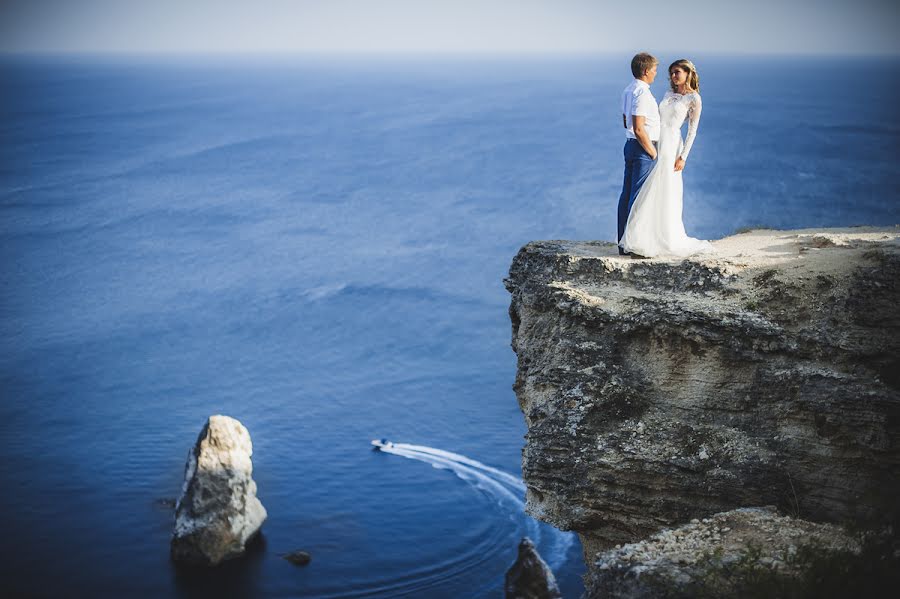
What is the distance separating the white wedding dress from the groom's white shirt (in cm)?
41

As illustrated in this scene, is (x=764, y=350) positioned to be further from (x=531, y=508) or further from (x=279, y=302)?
(x=279, y=302)

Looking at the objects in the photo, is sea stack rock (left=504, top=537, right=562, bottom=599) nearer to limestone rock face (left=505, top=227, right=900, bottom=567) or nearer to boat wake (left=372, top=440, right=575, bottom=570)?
boat wake (left=372, top=440, right=575, bottom=570)

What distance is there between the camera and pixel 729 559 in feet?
44.5

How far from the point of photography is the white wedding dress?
61.5 ft

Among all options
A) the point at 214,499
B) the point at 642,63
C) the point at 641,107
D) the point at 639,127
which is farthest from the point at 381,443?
the point at 642,63

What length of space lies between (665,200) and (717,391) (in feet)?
14.6

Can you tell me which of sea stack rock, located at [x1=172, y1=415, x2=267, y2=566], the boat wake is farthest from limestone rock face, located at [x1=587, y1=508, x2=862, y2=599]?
sea stack rock, located at [x1=172, y1=415, x2=267, y2=566]

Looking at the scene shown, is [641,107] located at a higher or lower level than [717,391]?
higher

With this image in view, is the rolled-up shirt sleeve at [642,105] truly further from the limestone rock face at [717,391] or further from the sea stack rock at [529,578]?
the sea stack rock at [529,578]

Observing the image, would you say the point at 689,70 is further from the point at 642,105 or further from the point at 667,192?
the point at 667,192

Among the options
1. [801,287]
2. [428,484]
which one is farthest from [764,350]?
[428,484]

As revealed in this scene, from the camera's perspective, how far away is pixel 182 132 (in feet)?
608

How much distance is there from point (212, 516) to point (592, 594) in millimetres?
33130

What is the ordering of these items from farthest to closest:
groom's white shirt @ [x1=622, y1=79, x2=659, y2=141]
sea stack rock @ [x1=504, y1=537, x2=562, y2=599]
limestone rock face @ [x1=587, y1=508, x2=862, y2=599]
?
sea stack rock @ [x1=504, y1=537, x2=562, y2=599] < groom's white shirt @ [x1=622, y1=79, x2=659, y2=141] < limestone rock face @ [x1=587, y1=508, x2=862, y2=599]
